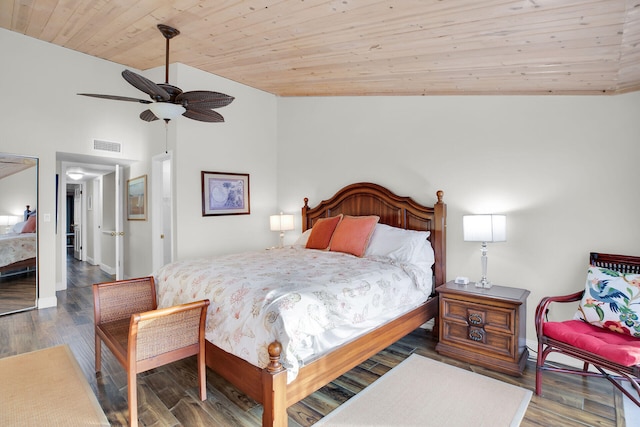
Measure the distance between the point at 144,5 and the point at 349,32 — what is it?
186 cm

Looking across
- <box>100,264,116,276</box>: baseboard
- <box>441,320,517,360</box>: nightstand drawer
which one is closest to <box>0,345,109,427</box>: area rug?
<box>441,320,517,360</box>: nightstand drawer

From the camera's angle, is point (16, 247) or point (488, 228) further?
point (16, 247)

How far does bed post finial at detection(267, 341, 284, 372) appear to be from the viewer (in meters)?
1.81

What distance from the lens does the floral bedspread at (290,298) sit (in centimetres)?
196

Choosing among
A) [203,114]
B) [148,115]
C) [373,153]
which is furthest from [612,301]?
[148,115]

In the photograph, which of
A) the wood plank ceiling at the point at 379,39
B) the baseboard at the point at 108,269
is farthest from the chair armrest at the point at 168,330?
Answer: the baseboard at the point at 108,269

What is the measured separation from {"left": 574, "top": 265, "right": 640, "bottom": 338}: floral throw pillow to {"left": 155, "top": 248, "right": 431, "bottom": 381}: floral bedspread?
49.7 inches

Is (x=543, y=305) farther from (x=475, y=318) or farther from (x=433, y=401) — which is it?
(x=433, y=401)

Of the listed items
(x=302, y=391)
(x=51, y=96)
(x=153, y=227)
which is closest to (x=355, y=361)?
(x=302, y=391)

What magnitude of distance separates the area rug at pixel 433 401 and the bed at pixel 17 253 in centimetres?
458

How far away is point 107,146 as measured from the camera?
4.98m

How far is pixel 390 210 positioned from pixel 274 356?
8.51 feet

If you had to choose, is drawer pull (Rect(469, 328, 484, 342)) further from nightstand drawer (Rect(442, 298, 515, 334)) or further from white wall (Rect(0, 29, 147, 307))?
white wall (Rect(0, 29, 147, 307))

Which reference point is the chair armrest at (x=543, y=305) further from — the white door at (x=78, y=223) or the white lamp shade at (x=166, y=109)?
the white door at (x=78, y=223)
